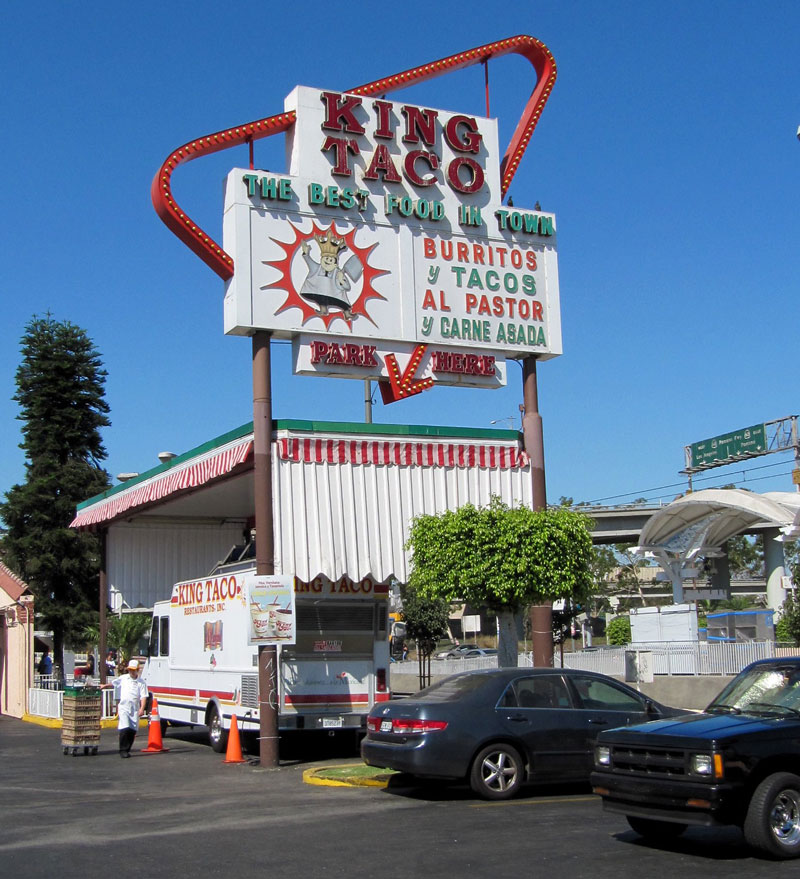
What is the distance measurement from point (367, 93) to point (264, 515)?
735 cm

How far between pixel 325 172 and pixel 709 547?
31717 mm

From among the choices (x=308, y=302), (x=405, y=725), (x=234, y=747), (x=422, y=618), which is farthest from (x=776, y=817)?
(x=422, y=618)

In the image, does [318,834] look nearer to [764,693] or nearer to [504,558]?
[764,693]

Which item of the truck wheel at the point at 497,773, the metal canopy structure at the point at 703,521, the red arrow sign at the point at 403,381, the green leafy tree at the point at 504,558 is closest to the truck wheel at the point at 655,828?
the truck wheel at the point at 497,773

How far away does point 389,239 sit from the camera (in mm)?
18547

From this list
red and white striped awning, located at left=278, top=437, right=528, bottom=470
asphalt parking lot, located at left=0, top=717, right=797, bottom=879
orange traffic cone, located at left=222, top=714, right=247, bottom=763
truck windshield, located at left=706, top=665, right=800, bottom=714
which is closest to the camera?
asphalt parking lot, located at left=0, top=717, right=797, bottom=879

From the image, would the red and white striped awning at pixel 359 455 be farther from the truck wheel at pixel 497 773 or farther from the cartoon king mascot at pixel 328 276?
the truck wheel at pixel 497 773

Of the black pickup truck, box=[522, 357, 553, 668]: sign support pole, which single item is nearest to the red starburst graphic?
box=[522, 357, 553, 668]: sign support pole

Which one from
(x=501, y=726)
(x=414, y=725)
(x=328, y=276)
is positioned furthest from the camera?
(x=328, y=276)

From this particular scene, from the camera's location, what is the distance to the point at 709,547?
45.3m

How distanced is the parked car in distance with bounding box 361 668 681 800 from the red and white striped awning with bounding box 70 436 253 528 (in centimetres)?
630

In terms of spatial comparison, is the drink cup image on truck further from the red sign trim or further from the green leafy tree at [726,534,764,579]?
the green leafy tree at [726,534,764,579]

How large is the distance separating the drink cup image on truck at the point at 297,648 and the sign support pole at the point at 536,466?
2525mm

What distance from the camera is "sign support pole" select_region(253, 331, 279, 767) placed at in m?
16.8
